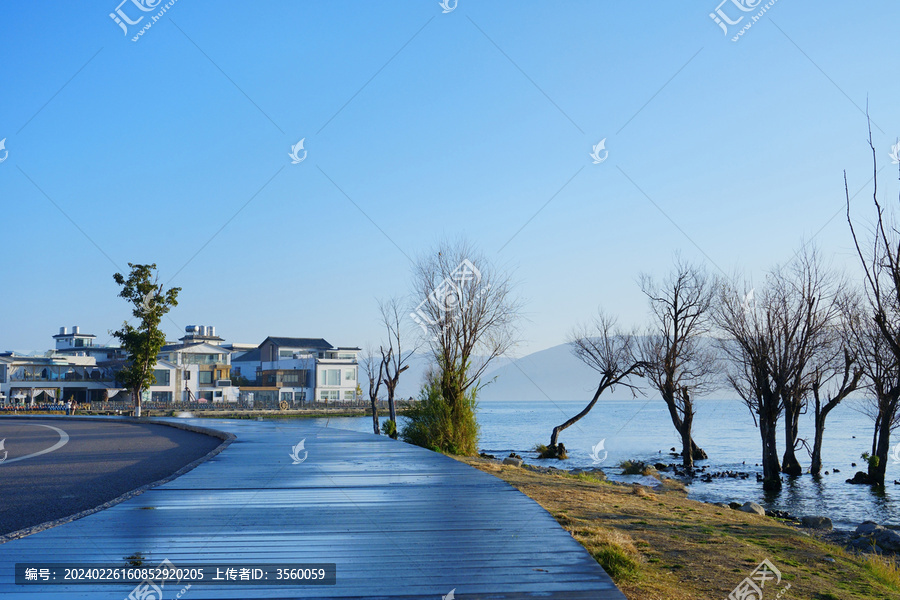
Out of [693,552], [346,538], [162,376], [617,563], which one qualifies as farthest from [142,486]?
[162,376]

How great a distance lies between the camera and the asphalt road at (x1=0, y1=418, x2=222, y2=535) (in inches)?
413

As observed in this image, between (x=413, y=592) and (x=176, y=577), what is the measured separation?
183 cm

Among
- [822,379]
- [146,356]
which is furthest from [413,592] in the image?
[146,356]

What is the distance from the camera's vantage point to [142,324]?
4900 cm

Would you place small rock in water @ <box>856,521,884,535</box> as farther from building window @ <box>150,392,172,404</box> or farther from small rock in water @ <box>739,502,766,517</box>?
building window @ <box>150,392,172,404</box>

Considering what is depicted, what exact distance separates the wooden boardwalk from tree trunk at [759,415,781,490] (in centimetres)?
1603

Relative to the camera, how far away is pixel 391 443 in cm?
1814

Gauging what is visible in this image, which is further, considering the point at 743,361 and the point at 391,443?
the point at 743,361

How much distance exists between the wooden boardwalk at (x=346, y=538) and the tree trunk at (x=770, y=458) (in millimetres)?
16034

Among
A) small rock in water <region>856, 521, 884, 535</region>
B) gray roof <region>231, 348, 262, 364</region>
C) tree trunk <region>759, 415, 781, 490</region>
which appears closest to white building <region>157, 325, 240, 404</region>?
gray roof <region>231, 348, 262, 364</region>

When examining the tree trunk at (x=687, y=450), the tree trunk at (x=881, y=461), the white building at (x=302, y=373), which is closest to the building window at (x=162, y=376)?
the white building at (x=302, y=373)

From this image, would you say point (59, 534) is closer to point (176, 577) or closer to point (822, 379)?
point (176, 577)

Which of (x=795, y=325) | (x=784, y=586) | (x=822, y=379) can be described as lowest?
(x=784, y=586)

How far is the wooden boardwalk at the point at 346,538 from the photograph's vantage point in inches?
189
